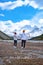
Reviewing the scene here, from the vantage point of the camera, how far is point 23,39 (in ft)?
93.1

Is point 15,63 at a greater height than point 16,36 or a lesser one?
lesser

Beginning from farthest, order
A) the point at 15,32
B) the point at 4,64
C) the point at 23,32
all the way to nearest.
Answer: the point at 15,32 < the point at 23,32 < the point at 4,64

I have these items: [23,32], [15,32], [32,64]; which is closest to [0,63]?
[32,64]

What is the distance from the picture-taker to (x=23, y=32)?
92.3ft

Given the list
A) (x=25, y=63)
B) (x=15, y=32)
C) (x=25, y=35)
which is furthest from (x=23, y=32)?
(x=25, y=63)

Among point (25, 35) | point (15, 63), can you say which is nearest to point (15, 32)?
point (25, 35)

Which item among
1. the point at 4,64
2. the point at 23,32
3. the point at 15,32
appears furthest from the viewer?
the point at 15,32

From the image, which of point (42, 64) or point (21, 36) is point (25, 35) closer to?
point (21, 36)

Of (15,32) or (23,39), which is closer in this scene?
(23,39)

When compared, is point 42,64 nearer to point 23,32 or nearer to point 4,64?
point 4,64

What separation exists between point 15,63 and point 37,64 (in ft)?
3.92

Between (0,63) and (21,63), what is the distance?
3.55 feet

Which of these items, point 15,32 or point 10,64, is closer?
point 10,64

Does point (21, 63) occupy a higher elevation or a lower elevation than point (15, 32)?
lower
